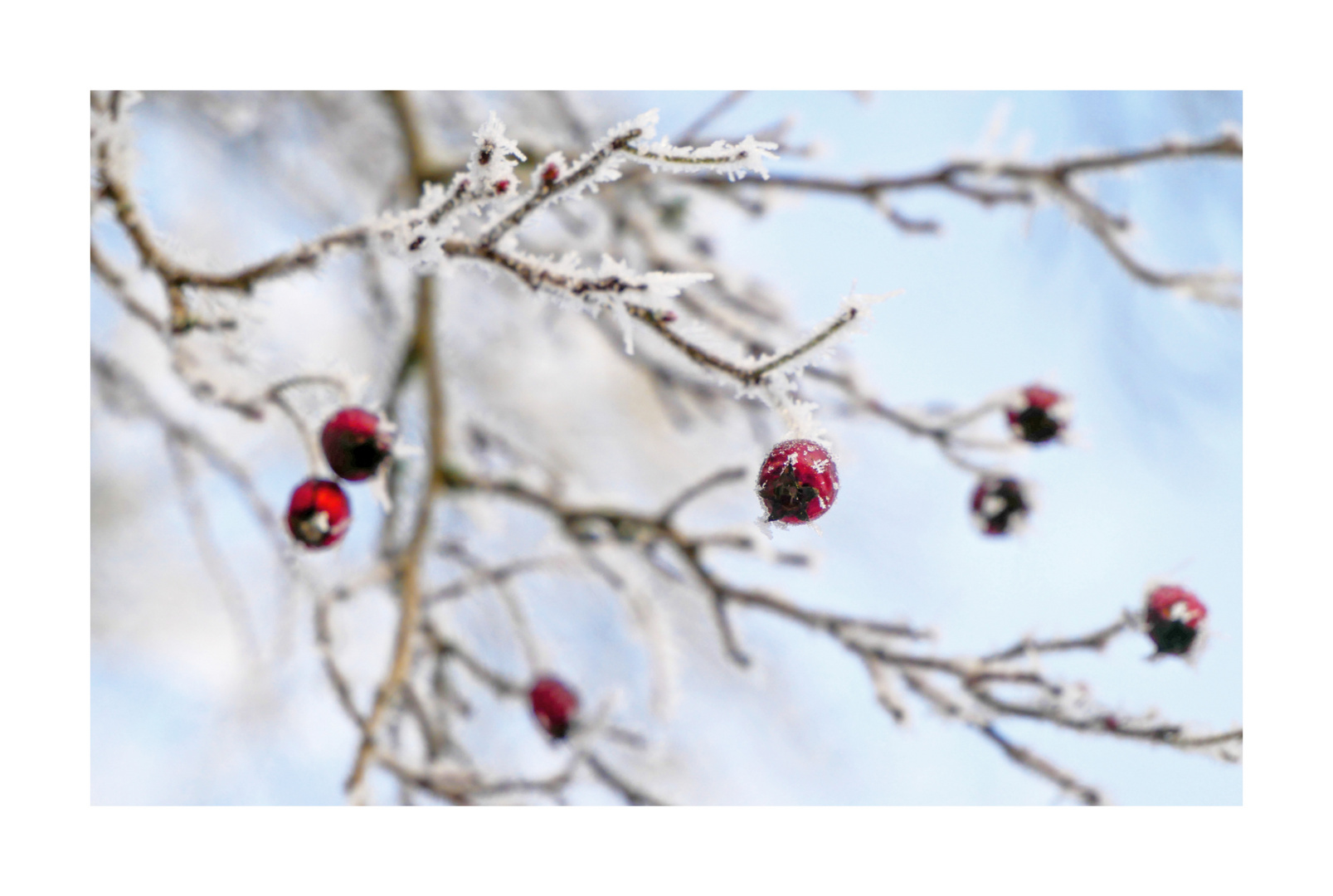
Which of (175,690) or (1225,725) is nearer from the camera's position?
(1225,725)

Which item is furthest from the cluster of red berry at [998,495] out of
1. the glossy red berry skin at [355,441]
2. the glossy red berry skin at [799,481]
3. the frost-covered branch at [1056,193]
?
the frost-covered branch at [1056,193]

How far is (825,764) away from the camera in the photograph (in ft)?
6.73

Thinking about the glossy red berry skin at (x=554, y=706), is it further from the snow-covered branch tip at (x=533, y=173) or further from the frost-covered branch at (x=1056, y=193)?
the frost-covered branch at (x=1056, y=193)

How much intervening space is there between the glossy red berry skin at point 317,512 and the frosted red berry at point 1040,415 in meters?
0.67

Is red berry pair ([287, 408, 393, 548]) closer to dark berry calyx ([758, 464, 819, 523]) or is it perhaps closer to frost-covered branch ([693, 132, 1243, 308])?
dark berry calyx ([758, 464, 819, 523])

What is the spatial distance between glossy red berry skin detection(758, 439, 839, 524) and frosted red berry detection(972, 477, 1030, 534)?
0.55m

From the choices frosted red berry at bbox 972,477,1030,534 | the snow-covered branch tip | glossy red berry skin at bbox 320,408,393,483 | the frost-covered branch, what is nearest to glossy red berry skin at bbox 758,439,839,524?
the snow-covered branch tip

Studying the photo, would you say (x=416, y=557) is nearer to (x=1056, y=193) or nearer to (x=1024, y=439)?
(x=1024, y=439)

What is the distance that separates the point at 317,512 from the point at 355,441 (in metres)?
0.09

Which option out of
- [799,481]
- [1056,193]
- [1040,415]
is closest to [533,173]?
[799,481]

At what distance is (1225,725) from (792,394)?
60cm

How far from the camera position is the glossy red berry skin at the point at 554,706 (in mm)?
1121
